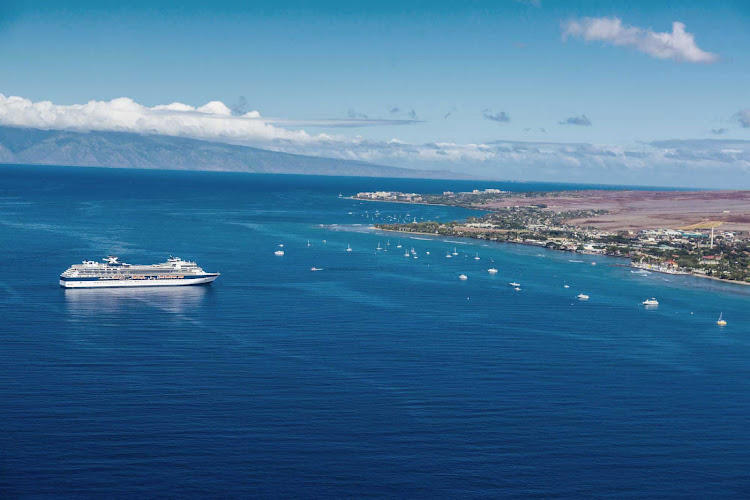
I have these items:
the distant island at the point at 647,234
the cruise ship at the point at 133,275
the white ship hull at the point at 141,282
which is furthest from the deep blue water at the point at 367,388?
the distant island at the point at 647,234

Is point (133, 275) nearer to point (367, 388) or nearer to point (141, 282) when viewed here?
point (141, 282)

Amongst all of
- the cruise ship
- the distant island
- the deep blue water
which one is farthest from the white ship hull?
the distant island

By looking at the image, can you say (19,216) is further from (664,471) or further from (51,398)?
(664,471)

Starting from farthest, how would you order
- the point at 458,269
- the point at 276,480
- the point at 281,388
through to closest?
the point at 458,269
the point at 281,388
the point at 276,480

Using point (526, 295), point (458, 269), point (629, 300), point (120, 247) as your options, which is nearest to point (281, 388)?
point (526, 295)

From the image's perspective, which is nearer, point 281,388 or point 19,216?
point 281,388

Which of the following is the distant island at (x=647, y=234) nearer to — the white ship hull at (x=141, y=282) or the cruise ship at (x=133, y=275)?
the white ship hull at (x=141, y=282)
